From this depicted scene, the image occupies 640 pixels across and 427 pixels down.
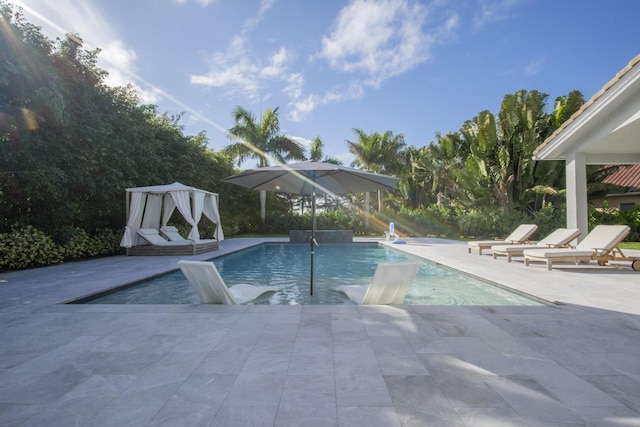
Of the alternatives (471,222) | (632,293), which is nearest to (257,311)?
(632,293)

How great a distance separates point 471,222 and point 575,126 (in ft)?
36.2

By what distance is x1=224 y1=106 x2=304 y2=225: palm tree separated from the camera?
2320 cm

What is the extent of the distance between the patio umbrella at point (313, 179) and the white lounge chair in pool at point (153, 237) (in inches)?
267

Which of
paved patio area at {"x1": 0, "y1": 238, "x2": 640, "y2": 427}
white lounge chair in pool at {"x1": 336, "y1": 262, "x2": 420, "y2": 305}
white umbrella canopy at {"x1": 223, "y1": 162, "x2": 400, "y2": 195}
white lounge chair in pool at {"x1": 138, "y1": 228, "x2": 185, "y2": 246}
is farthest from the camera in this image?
white lounge chair in pool at {"x1": 138, "y1": 228, "x2": 185, "y2": 246}

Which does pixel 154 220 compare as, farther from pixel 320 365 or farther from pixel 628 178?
pixel 628 178

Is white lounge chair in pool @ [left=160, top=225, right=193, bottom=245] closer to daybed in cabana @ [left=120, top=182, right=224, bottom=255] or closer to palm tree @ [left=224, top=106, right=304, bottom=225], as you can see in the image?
daybed in cabana @ [left=120, top=182, right=224, bottom=255]

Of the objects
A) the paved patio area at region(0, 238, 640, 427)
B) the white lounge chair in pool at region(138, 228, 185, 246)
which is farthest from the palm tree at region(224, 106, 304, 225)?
the paved patio area at region(0, 238, 640, 427)

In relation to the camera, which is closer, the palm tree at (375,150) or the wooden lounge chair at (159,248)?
the wooden lounge chair at (159,248)

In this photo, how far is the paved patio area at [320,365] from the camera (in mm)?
2055

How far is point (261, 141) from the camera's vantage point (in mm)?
23484

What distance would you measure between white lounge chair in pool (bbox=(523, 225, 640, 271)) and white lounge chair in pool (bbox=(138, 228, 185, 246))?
1085 cm

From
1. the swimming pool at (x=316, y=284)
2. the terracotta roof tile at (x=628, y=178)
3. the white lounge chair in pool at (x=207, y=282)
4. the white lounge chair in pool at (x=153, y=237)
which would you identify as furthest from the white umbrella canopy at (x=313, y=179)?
the terracotta roof tile at (x=628, y=178)

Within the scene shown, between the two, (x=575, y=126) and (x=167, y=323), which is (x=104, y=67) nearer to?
(x=167, y=323)

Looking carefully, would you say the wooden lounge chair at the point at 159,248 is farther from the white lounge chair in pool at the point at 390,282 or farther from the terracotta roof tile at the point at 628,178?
the terracotta roof tile at the point at 628,178
